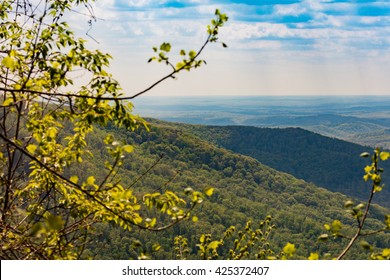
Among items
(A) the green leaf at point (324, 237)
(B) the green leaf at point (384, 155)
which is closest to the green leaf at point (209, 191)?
(A) the green leaf at point (324, 237)

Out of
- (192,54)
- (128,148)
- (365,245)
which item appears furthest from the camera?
(192,54)

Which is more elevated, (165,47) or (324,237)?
(165,47)

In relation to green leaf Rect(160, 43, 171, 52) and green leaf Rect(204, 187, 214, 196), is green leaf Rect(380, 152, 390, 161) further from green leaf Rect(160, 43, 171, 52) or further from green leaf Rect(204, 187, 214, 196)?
green leaf Rect(160, 43, 171, 52)

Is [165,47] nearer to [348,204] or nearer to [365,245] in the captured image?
[348,204]

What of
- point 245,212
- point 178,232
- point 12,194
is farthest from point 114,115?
point 245,212

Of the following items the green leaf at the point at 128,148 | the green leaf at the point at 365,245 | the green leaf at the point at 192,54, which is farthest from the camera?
the green leaf at the point at 192,54

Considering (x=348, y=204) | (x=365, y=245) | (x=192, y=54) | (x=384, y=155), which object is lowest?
(x=365, y=245)

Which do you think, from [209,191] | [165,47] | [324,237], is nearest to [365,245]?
[324,237]

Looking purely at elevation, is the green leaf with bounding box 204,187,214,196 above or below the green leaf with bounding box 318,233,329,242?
above

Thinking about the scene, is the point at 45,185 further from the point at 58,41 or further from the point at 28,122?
the point at 58,41

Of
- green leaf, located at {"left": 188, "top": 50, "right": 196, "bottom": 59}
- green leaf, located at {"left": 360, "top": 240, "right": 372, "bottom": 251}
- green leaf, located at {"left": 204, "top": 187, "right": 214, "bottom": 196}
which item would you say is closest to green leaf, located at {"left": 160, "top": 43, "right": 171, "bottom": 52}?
green leaf, located at {"left": 188, "top": 50, "right": 196, "bottom": 59}

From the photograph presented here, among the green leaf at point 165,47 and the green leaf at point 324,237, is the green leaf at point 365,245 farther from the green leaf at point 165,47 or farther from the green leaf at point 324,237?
the green leaf at point 165,47
